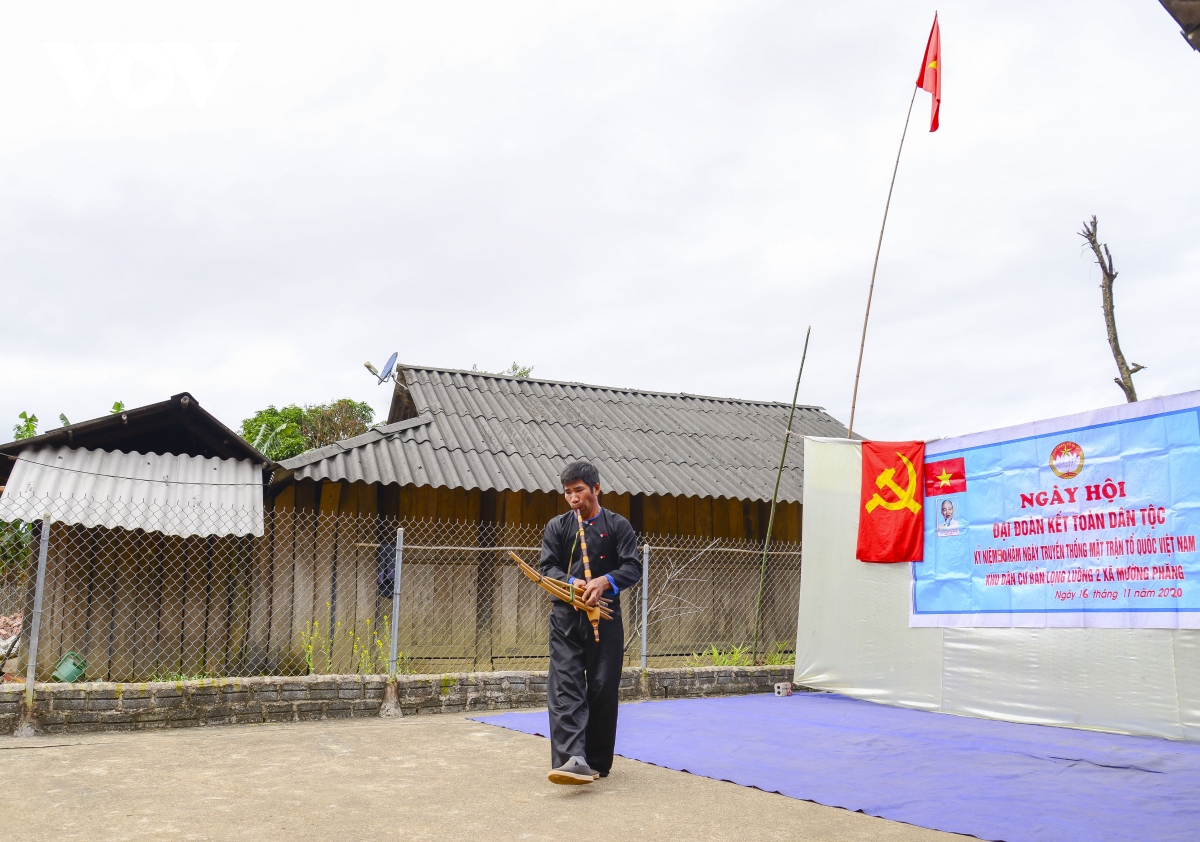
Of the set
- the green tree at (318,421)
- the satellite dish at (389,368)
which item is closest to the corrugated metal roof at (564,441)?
the satellite dish at (389,368)

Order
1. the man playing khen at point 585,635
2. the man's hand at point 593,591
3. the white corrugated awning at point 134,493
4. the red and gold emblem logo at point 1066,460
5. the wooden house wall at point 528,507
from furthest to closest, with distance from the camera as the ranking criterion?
the wooden house wall at point 528,507
the white corrugated awning at point 134,493
the red and gold emblem logo at point 1066,460
the man's hand at point 593,591
the man playing khen at point 585,635

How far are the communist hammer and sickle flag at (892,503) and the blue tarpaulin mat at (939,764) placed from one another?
137 centimetres

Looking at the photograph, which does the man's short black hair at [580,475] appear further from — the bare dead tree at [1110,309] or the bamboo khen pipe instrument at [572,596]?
the bare dead tree at [1110,309]

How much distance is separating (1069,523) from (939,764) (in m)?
2.60

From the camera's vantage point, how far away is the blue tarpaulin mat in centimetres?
397

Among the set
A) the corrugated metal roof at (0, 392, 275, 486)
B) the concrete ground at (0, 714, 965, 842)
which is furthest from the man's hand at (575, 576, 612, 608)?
the corrugated metal roof at (0, 392, 275, 486)

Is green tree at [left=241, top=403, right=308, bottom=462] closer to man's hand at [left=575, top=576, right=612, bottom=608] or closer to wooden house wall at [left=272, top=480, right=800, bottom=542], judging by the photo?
wooden house wall at [left=272, top=480, right=800, bottom=542]

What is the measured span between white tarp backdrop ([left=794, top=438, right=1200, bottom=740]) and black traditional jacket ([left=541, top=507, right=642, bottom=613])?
386 cm

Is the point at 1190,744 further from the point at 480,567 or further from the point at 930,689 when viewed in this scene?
the point at 480,567

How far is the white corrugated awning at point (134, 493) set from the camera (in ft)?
23.5

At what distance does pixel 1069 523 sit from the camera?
6.89 m

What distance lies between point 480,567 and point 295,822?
574cm

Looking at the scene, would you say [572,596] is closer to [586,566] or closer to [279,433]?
[586,566]

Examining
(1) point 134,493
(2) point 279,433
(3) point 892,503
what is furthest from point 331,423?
(3) point 892,503
